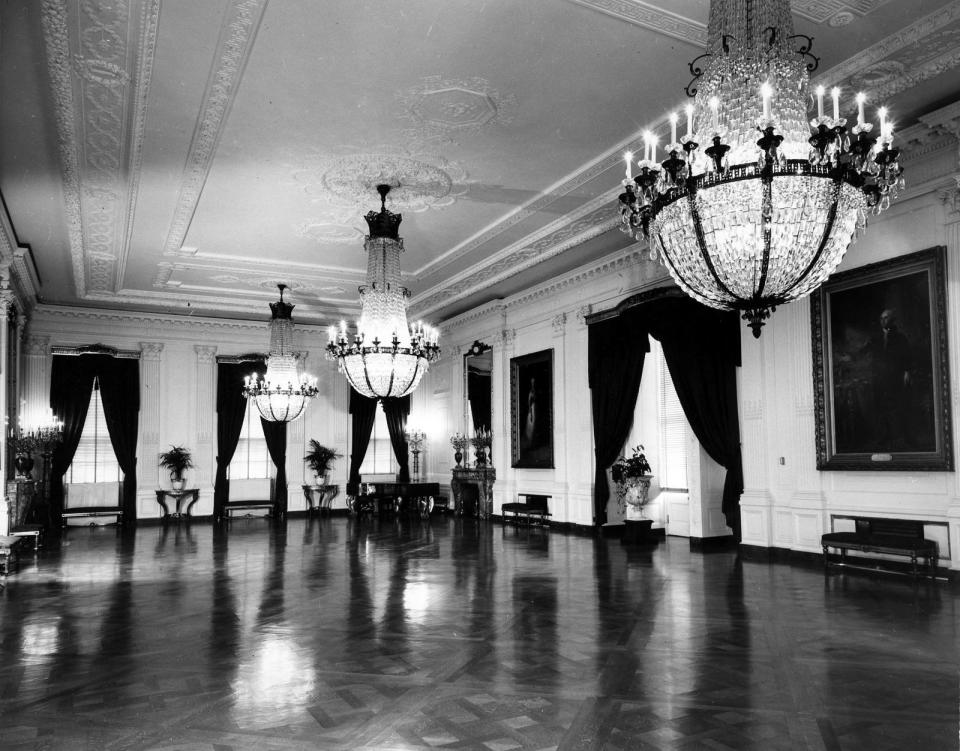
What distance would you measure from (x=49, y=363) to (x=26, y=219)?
18.5ft

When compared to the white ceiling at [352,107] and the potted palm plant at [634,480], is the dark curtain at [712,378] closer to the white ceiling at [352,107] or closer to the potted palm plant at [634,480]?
the potted palm plant at [634,480]

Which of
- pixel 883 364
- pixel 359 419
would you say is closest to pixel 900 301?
pixel 883 364

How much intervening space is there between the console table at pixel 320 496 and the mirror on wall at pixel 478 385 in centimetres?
331

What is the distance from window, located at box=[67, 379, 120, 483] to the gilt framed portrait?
12498mm

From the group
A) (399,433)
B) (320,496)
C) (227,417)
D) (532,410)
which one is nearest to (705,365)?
(532,410)

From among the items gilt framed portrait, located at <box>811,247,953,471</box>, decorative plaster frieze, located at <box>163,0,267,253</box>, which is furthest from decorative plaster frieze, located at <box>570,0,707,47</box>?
gilt framed portrait, located at <box>811,247,953,471</box>

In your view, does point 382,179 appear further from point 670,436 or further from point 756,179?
point 670,436

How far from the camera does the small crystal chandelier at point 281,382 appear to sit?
12.1 metres

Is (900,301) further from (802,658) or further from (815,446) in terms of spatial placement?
(802,658)

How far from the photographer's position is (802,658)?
4.39 meters

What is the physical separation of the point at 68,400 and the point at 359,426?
557 centimetres

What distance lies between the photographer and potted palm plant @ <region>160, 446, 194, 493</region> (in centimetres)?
1460

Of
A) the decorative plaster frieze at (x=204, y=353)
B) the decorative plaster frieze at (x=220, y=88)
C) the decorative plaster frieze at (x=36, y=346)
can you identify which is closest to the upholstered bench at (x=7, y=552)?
the decorative plaster frieze at (x=220, y=88)

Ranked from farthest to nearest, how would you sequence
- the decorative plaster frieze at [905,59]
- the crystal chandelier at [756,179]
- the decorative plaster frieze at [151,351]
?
the decorative plaster frieze at [151,351]
the decorative plaster frieze at [905,59]
the crystal chandelier at [756,179]
